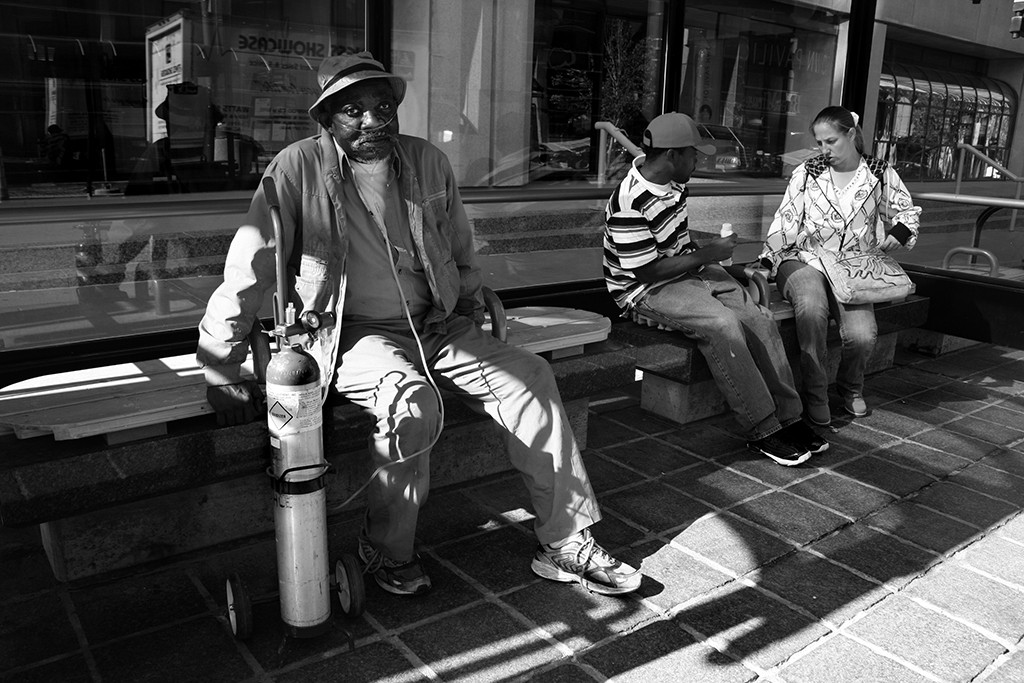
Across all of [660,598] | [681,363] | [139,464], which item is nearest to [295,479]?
[139,464]

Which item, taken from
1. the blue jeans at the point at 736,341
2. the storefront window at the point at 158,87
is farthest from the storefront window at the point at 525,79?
the blue jeans at the point at 736,341

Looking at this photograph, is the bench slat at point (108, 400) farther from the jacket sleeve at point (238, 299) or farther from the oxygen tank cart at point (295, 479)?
the oxygen tank cart at point (295, 479)

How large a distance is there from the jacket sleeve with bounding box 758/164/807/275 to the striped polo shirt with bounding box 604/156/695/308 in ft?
2.95

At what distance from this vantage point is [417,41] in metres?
5.20

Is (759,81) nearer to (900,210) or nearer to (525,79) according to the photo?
(525,79)

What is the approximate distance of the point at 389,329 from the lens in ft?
10.5

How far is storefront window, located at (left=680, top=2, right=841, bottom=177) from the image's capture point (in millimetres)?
7070

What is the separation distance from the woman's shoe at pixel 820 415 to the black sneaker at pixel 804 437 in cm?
35

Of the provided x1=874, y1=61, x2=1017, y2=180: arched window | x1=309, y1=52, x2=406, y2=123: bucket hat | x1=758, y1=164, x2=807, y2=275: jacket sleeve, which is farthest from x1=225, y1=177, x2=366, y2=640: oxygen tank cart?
x1=874, y1=61, x2=1017, y2=180: arched window

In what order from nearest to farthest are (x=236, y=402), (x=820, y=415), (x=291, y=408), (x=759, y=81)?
(x=291, y=408) → (x=236, y=402) → (x=820, y=415) → (x=759, y=81)

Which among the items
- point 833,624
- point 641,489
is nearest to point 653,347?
point 641,489

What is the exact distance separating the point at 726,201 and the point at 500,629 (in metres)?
4.46

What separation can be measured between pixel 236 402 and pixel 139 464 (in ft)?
1.11

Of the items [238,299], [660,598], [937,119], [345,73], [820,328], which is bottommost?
[660,598]
